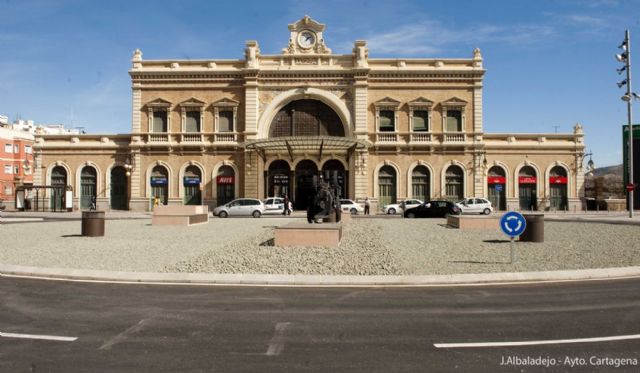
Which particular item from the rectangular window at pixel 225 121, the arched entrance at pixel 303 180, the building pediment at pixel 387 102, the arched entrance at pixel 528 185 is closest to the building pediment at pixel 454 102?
the building pediment at pixel 387 102

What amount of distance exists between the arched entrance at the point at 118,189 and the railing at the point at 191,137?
22.7 ft

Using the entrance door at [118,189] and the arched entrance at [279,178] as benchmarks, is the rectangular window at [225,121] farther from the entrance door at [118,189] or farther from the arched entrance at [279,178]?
the entrance door at [118,189]

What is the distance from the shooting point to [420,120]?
43406 mm

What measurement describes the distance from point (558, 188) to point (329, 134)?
73.8 feet

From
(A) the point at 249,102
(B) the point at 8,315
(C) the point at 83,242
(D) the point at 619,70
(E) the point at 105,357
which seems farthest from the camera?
(A) the point at 249,102

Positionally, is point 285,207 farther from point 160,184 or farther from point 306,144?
point 160,184

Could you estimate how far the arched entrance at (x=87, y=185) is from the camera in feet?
147

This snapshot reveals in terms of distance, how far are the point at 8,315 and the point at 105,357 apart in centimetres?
300

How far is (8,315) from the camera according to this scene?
23.0ft

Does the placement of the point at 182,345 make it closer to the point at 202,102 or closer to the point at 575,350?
the point at 575,350

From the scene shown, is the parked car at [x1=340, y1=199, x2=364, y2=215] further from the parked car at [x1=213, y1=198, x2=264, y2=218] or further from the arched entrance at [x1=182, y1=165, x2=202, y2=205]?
the arched entrance at [x1=182, y1=165, x2=202, y2=205]

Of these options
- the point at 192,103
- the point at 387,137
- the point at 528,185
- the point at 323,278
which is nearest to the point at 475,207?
the point at 528,185

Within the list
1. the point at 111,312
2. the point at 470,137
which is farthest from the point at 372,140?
the point at 111,312

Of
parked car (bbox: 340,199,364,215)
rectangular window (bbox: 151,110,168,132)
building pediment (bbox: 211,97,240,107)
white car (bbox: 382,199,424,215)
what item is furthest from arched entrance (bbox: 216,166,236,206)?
white car (bbox: 382,199,424,215)
